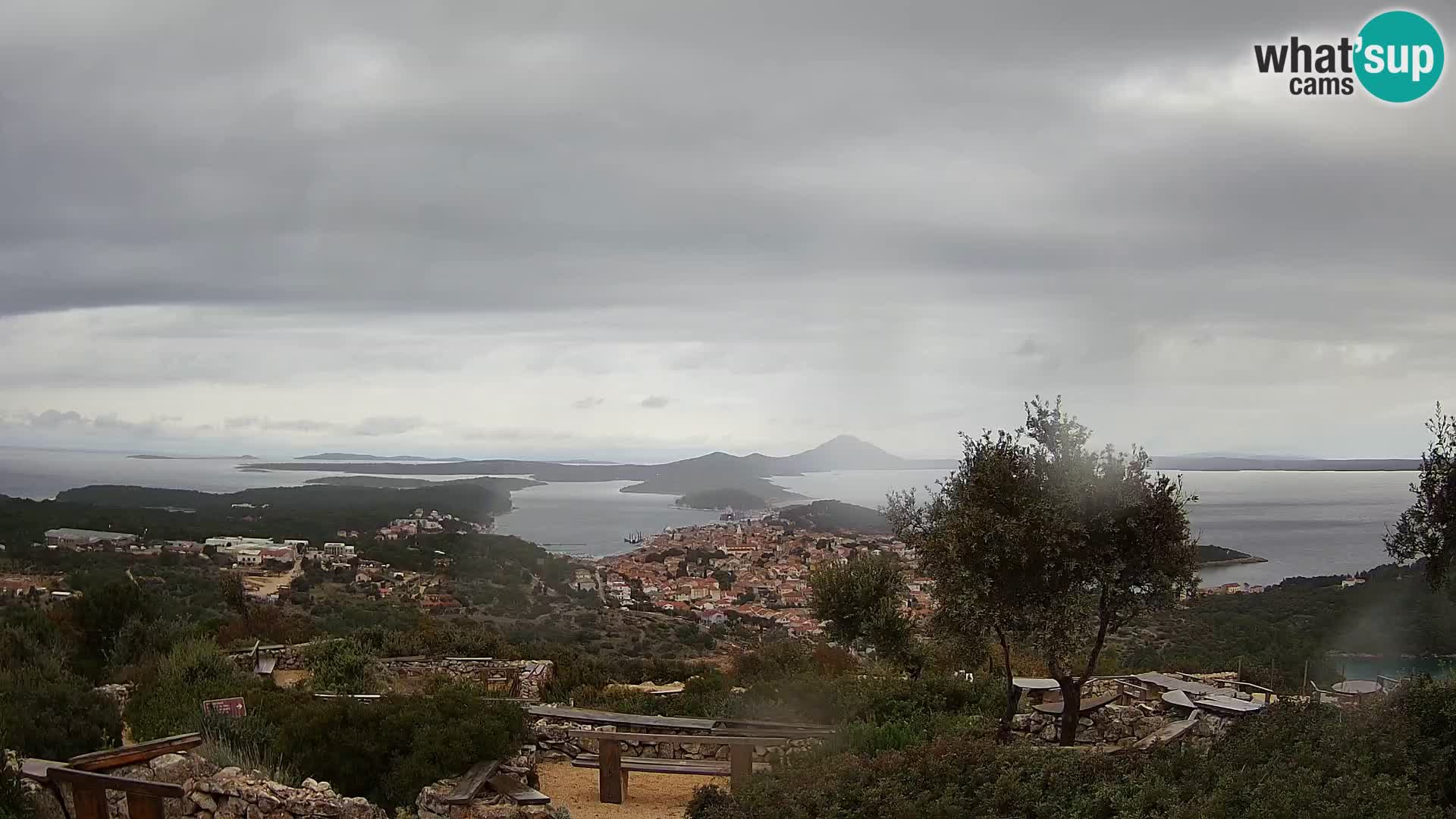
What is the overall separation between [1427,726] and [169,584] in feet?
92.1

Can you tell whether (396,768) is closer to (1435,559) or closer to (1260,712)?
(1260,712)

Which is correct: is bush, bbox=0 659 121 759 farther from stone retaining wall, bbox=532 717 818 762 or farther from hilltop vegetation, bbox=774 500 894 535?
hilltop vegetation, bbox=774 500 894 535

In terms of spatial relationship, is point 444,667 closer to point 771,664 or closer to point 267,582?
point 771,664

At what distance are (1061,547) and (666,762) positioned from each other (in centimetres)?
456

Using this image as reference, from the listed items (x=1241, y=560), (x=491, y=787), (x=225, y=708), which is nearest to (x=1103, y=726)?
(x=491, y=787)

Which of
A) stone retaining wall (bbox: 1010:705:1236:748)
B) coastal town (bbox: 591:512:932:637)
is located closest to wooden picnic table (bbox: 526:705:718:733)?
stone retaining wall (bbox: 1010:705:1236:748)

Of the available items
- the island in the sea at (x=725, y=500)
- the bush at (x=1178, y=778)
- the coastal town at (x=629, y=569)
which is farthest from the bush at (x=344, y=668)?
the island in the sea at (x=725, y=500)

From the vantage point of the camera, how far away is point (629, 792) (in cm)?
962

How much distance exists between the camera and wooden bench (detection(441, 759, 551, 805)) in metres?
7.91

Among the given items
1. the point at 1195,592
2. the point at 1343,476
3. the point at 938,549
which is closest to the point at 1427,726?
the point at 1195,592

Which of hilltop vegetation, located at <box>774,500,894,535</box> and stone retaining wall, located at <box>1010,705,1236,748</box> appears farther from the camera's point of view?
hilltop vegetation, located at <box>774,500,894,535</box>

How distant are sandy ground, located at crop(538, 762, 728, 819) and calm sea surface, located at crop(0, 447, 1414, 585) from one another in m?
4.98

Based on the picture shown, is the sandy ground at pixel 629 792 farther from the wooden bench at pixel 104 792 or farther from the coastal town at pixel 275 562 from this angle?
the coastal town at pixel 275 562

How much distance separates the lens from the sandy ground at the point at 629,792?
8.73m
